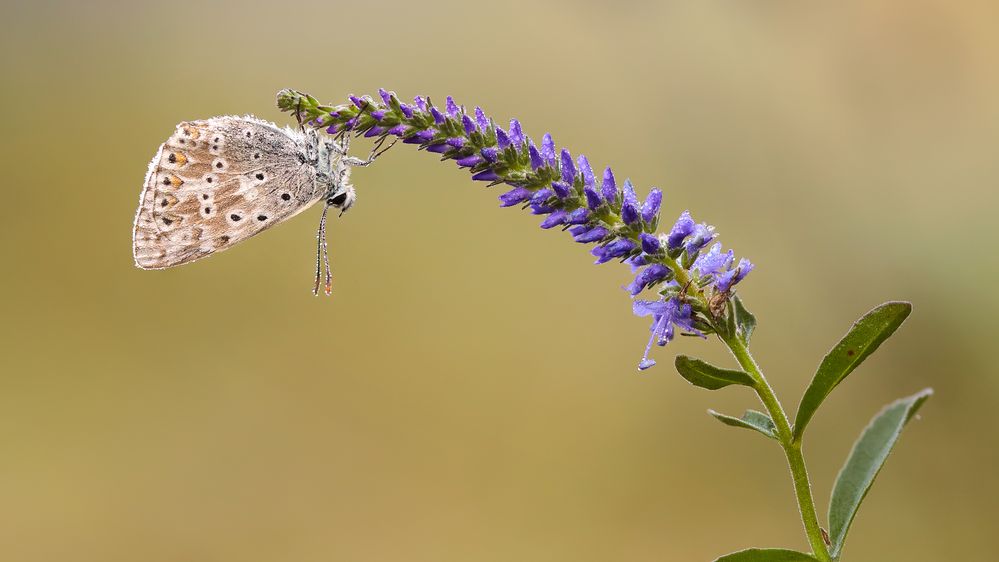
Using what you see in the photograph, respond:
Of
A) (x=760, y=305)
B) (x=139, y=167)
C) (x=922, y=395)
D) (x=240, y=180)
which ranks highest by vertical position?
(x=139, y=167)

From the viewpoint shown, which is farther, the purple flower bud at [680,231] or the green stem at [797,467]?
the purple flower bud at [680,231]

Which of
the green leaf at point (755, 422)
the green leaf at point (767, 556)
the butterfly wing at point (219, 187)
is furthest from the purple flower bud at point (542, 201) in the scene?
the butterfly wing at point (219, 187)

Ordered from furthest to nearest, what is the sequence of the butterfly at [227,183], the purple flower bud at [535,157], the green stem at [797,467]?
the butterfly at [227,183]
the purple flower bud at [535,157]
the green stem at [797,467]

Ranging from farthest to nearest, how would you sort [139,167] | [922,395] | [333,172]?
1. [139,167]
2. [333,172]
3. [922,395]

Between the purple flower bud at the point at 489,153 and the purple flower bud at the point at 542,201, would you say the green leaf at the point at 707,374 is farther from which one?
the purple flower bud at the point at 489,153

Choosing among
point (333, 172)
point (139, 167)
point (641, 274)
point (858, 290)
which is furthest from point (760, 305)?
point (139, 167)

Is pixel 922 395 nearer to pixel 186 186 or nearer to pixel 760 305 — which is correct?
pixel 186 186
